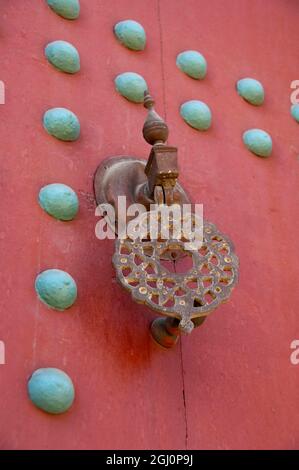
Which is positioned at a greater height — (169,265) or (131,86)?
(131,86)

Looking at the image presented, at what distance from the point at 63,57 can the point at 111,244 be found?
48cm

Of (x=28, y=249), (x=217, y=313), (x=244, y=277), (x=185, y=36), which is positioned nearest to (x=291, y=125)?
(x=185, y=36)

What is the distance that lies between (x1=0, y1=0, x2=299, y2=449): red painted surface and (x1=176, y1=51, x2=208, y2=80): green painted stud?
2cm

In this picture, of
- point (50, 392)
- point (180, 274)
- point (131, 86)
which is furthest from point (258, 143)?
point (50, 392)

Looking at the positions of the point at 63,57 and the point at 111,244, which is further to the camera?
the point at 63,57

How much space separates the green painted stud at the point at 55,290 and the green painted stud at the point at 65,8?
2.38ft

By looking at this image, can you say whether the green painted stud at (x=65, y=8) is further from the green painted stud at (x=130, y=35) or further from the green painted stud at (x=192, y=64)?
the green painted stud at (x=192, y=64)

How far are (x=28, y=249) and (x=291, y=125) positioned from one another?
84cm

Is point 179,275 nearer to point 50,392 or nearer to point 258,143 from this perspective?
point 50,392

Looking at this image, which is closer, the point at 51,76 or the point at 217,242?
the point at 217,242

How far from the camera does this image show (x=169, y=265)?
1236 millimetres

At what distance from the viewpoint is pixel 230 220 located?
4.61 feet

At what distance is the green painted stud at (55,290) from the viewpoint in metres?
1.11
